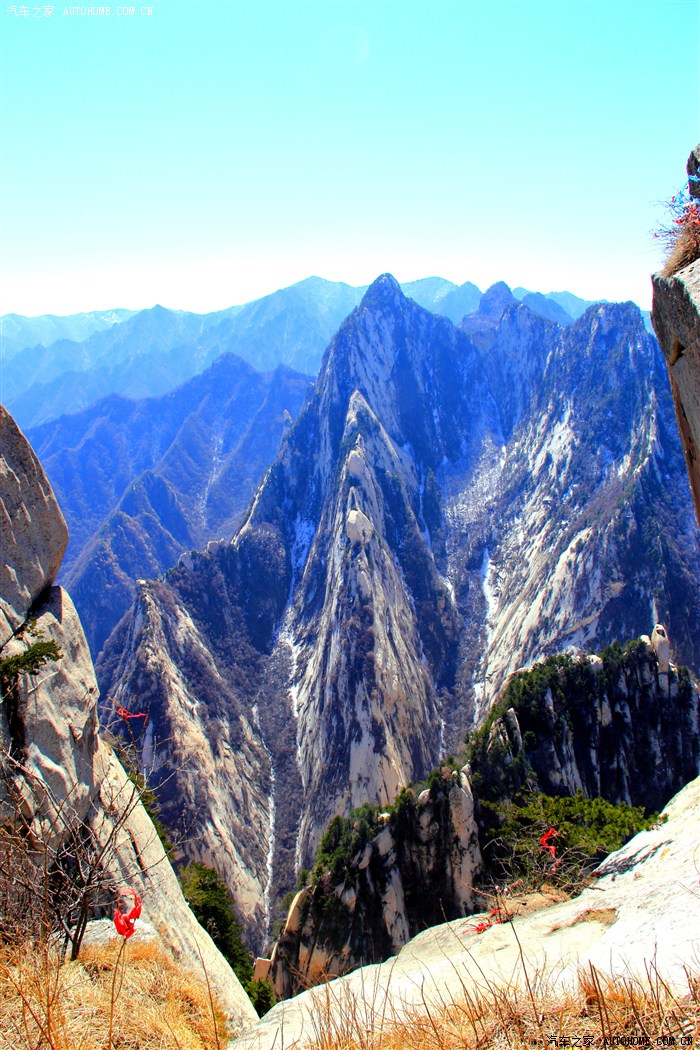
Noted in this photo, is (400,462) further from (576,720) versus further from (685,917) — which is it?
(685,917)

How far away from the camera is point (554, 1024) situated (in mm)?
4691

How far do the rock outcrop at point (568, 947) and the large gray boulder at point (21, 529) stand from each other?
11.9 m

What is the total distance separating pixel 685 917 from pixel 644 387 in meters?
114

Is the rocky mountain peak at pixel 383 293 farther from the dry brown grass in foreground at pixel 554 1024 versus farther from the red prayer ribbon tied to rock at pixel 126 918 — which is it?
the dry brown grass in foreground at pixel 554 1024

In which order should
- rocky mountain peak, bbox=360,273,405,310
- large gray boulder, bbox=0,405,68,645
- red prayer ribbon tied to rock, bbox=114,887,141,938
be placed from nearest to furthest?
red prayer ribbon tied to rock, bbox=114,887,141,938 → large gray boulder, bbox=0,405,68,645 → rocky mountain peak, bbox=360,273,405,310

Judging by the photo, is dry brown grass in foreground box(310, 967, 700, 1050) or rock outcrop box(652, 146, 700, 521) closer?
dry brown grass in foreground box(310, 967, 700, 1050)

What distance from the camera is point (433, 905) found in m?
34.3

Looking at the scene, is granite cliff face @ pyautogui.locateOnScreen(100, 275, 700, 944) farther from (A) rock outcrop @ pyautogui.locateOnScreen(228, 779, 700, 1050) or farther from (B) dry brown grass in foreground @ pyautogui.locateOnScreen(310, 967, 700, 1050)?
(B) dry brown grass in foreground @ pyautogui.locateOnScreen(310, 967, 700, 1050)

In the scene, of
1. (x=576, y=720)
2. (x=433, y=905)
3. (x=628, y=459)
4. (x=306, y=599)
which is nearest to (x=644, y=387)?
(x=628, y=459)

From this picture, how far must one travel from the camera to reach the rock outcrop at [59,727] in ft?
46.2

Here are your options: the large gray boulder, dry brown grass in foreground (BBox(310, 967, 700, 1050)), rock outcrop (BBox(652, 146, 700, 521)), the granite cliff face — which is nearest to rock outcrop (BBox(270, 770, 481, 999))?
the granite cliff face

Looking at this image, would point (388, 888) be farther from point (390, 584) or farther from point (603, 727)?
point (390, 584)

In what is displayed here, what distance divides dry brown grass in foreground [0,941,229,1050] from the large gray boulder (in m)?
9.58

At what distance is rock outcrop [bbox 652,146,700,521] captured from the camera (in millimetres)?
9625
